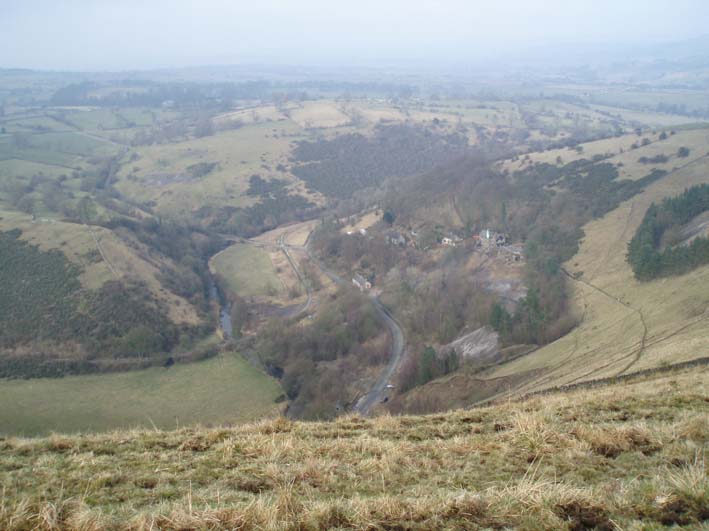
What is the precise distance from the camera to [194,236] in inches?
3258

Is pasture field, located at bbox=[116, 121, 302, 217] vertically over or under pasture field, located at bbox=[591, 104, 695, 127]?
under

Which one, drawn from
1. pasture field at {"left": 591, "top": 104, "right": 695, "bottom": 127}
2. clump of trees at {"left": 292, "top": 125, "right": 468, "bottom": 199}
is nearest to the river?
clump of trees at {"left": 292, "top": 125, "right": 468, "bottom": 199}

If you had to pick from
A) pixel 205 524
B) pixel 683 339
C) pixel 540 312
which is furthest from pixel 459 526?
pixel 540 312

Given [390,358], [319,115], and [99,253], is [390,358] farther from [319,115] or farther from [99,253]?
[319,115]

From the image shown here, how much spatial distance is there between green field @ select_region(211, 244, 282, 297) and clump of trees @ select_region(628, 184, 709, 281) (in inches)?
1669

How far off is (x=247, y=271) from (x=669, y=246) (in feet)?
176

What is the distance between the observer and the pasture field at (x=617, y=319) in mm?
23938

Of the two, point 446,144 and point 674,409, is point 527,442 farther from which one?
point 446,144

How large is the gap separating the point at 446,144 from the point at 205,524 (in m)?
144

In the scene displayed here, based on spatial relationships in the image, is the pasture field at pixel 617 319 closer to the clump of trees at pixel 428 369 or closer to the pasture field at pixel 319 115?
the clump of trees at pixel 428 369

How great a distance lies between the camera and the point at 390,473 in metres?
7.11

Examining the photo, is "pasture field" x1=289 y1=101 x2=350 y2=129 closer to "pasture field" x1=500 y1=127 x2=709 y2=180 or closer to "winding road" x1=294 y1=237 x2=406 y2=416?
"pasture field" x1=500 y1=127 x2=709 y2=180

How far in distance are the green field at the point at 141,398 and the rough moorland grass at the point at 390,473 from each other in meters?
27.9

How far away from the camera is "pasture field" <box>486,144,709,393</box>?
23.9m
